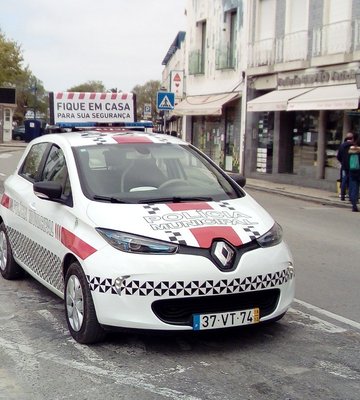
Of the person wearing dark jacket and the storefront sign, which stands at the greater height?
the storefront sign

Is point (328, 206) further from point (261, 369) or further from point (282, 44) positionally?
point (261, 369)

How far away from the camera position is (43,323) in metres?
5.40

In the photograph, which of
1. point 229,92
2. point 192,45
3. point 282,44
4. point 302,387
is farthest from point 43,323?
point 192,45

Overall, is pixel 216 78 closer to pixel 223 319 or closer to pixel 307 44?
pixel 307 44

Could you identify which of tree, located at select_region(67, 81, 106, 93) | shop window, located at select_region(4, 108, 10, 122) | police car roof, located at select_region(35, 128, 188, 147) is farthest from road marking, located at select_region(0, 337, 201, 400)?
tree, located at select_region(67, 81, 106, 93)

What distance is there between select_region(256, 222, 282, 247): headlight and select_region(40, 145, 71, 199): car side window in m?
1.69

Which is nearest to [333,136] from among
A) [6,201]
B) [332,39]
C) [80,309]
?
[332,39]

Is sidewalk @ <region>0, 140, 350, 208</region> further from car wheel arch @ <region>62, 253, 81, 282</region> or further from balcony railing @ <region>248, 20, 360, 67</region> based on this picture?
car wheel arch @ <region>62, 253, 81, 282</region>

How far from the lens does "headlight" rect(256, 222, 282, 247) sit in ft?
15.7

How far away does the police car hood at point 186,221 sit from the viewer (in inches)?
179

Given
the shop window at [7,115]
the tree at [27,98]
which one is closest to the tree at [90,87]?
the tree at [27,98]

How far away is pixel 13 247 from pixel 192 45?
952 inches

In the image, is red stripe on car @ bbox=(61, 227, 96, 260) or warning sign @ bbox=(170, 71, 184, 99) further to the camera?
warning sign @ bbox=(170, 71, 184, 99)

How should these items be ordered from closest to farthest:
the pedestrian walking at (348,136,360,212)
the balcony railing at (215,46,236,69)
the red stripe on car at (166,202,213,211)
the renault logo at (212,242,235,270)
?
1. the renault logo at (212,242,235,270)
2. the red stripe on car at (166,202,213,211)
3. the pedestrian walking at (348,136,360,212)
4. the balcony railing at (215,46,236,69)
